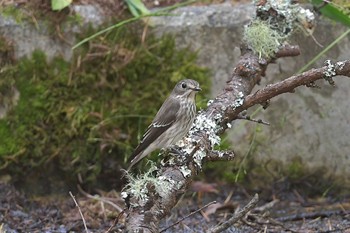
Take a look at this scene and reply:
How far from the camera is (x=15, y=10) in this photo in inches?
216

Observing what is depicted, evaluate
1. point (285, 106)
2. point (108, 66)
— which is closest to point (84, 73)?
point (108, 66)

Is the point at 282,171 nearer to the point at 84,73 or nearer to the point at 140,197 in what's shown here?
the point at 84,73

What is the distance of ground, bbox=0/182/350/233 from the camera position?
454cm

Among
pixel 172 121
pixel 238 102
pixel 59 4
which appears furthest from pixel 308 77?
pixel 59 4

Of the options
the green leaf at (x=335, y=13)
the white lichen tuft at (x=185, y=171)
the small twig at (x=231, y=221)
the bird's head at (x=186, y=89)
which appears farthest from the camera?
the bird's head at (x=186, y=89)

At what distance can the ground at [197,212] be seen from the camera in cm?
454

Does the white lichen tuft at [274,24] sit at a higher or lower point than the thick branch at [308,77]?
lower

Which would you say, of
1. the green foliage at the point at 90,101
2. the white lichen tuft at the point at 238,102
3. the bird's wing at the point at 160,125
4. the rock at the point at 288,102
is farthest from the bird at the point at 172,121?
the rock at the point at 288,102

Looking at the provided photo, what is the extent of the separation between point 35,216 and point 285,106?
1930 mm

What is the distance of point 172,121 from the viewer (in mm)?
4840

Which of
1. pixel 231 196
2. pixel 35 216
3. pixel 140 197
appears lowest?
pixel 231 196

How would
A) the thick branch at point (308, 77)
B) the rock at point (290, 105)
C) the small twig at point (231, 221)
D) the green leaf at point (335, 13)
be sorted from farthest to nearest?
the rock at point (290, 105), the green leaf at point (335, 13), the thick branch at point (308, 77), the small twig at point (231, 221)

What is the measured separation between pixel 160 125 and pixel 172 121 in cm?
8

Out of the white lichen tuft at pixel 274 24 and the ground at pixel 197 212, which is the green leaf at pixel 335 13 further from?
the ground at pixel 197 212
